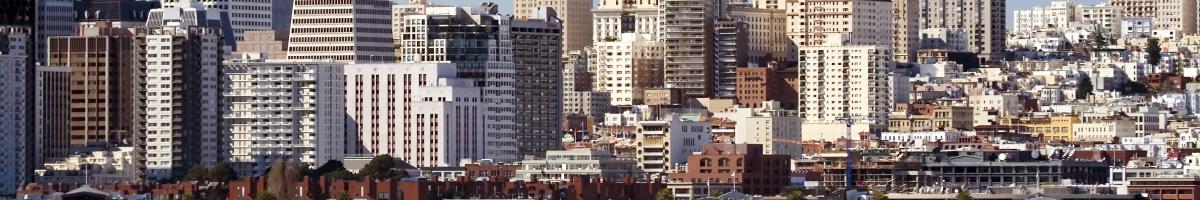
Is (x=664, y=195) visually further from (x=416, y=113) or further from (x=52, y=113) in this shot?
(x=416, y=113)

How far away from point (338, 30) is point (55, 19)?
11.9 m

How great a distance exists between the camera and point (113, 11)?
650 feet

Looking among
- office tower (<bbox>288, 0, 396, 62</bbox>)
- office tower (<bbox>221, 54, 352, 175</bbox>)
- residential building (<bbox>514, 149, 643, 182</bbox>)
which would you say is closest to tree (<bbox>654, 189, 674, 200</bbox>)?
residential building (<bbox>514, 149, 643, 182</bbox>)

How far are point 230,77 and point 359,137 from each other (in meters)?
5.06

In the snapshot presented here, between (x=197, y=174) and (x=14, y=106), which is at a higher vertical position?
(x=14, y=106)

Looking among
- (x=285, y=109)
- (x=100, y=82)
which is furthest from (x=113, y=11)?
(x=100, y=82)

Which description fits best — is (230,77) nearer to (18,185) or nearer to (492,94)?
(492,94)

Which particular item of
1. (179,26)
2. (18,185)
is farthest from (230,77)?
(18,185)

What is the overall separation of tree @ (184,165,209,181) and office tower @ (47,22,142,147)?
32.0 ft

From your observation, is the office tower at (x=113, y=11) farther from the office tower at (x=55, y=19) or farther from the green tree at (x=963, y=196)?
the green tree at (x=963, y=196)

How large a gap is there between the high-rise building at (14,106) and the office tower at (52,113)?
439 centimetres

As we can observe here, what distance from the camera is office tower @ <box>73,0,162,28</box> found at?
195325 mm

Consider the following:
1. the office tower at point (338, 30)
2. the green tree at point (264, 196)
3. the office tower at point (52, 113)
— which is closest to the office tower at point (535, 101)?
the office tower at point (338, 30)

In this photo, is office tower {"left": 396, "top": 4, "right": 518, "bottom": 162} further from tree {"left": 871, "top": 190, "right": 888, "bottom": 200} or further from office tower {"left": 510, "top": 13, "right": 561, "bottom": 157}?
tree {"left": 871, "top": 190, "right": 888, "bottom": 200}
